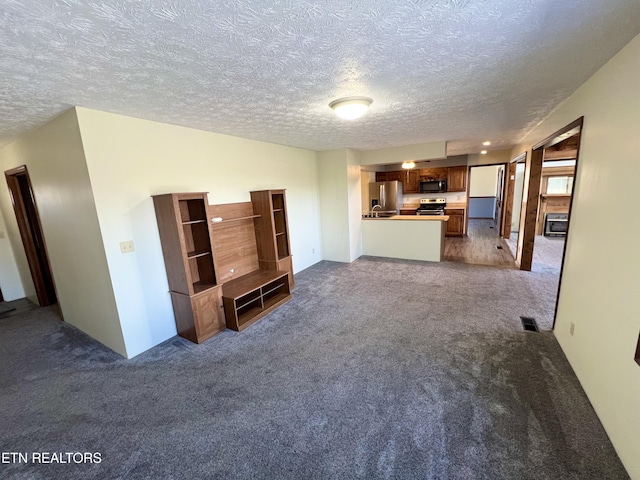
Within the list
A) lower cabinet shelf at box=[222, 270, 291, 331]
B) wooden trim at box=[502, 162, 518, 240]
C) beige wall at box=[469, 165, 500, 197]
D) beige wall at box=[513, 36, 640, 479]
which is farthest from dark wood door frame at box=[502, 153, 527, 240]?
lower cabinet shelf at box=[222, 270, 291, 331]

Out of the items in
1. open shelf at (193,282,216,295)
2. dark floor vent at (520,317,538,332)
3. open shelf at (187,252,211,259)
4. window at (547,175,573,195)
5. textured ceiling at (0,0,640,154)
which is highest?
textured ceiling at (0,0,640,154)

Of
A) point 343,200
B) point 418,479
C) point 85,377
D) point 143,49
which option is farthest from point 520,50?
point 85,377

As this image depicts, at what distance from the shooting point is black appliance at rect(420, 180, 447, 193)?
7.86 m

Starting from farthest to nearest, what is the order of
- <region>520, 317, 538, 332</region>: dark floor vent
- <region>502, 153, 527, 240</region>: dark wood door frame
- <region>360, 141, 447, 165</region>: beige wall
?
<region>502, 153, 527, 240</region>: dark wood door frame
<region>360, 141, 447, 165</region>: beige wall
<region>520, 317, 538, 332</region>: dark floor vent

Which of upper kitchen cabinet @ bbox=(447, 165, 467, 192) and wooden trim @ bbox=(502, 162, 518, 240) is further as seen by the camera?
upper kitchen cabinet @ bbox=(447, 165, 467, 192)

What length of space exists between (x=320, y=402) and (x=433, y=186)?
7474 mm

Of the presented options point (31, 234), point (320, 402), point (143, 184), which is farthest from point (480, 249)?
point (31, 234)

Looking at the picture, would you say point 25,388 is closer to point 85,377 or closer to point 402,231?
point 85,377

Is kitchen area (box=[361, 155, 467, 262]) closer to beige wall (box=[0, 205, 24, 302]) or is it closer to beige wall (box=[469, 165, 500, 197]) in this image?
beige wall (box=[469, 165, 500, 197])

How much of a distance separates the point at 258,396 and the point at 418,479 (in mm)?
1246

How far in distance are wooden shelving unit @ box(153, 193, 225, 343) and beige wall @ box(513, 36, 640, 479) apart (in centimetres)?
339

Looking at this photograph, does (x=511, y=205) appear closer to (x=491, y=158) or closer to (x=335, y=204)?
(x=491, y=158)

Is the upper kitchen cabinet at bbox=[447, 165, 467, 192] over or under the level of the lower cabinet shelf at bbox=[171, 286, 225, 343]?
over

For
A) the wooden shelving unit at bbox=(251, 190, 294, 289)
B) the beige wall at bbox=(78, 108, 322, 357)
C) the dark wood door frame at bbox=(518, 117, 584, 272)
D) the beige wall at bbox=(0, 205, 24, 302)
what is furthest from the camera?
the beige wall at bbox=(0, 205, 24, 302)
